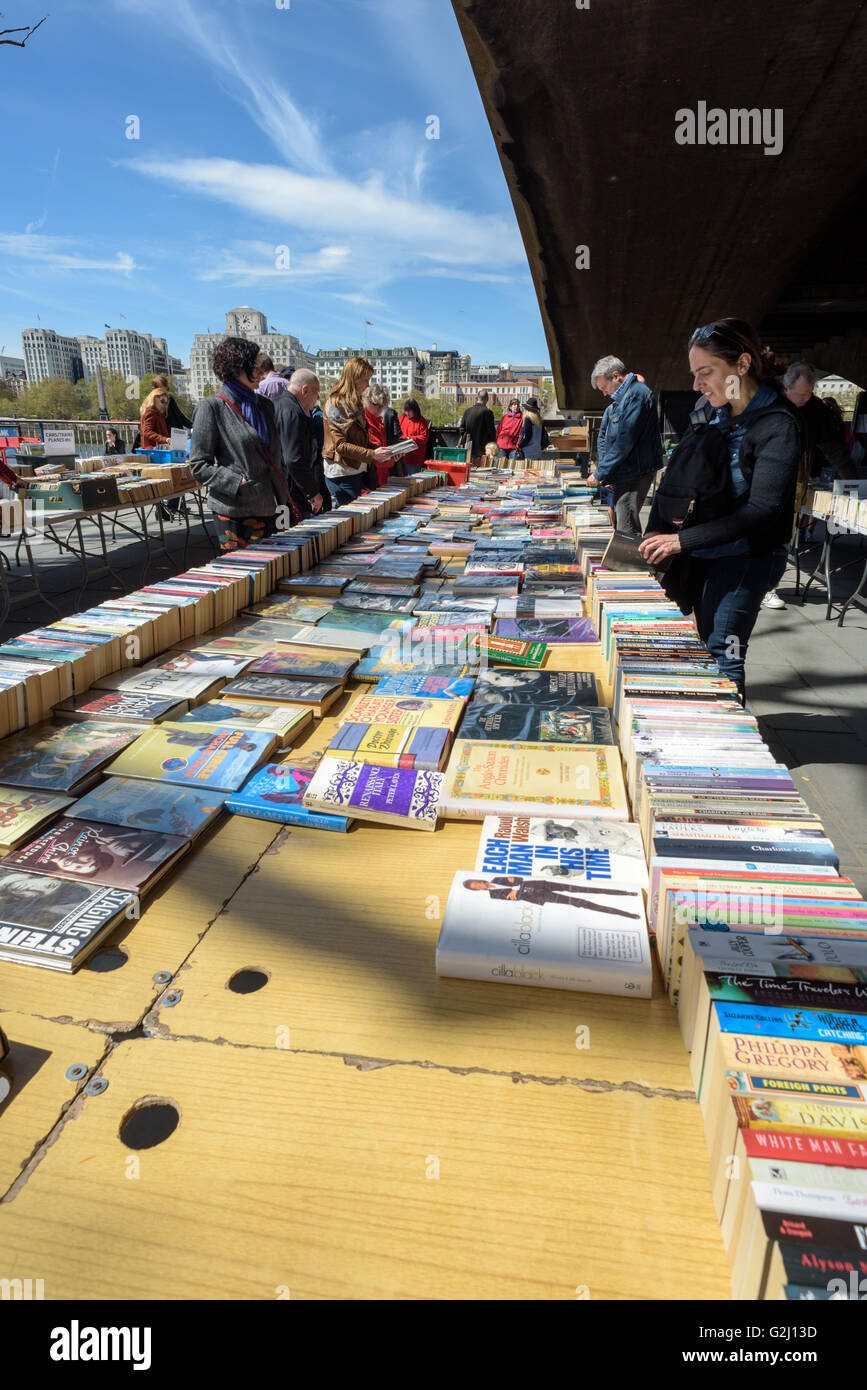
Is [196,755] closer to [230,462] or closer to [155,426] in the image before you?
[230,462]

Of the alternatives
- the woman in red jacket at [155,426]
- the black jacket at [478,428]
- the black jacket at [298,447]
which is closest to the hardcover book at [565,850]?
the black jacket at [298,447]

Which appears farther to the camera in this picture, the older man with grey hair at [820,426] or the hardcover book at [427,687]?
the older man with grey hair at [820,426]

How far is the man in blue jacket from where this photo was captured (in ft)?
15.6

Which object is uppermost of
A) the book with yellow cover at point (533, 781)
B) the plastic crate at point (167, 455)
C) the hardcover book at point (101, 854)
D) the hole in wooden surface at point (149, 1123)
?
the plastic crate at point (167, 455)

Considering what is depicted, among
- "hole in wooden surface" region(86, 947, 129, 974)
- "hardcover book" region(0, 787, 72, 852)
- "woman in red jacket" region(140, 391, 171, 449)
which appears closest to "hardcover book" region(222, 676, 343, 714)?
"hardcover book" region(0, 787, 72, 852)

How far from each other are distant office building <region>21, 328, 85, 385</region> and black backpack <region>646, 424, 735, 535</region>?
435 ft

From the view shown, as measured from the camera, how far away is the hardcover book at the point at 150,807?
4.53 feet

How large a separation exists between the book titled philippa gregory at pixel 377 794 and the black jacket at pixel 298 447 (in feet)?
11.9

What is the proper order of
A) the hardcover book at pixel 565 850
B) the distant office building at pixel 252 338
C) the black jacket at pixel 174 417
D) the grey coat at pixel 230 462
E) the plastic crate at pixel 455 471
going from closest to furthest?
the hardcover book at pixel 565 850
the grey coat at pixel 230 462
the plastic crate at pixel 455 471
the black jacket at pixel 174 417
the distant office building at pixel 252 338

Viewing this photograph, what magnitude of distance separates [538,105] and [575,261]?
222 centimetres

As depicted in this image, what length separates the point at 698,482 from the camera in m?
2.52

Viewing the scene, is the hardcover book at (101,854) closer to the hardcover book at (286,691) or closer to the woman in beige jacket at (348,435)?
the hardcover book at (286,691)
